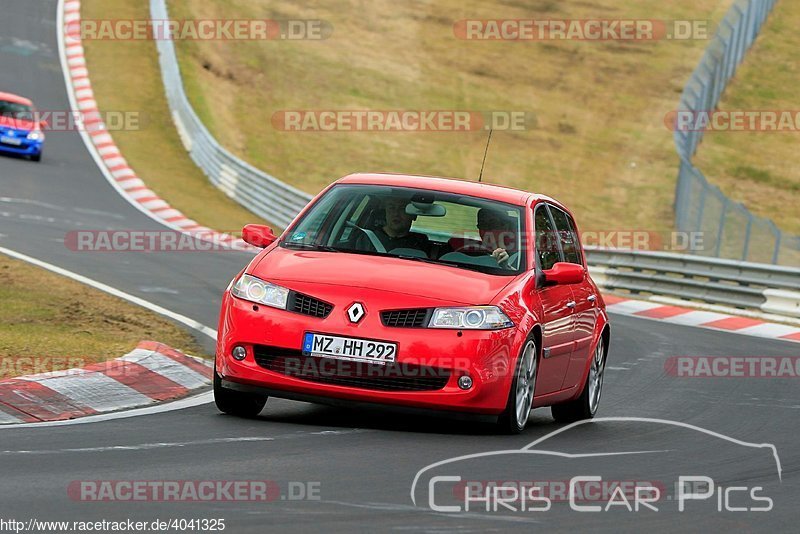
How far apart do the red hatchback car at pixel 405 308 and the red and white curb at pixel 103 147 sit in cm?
1562

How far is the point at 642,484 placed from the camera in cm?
759

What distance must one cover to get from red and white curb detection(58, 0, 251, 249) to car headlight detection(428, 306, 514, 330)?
1677 centimetres

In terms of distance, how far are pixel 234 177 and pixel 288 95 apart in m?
12.5

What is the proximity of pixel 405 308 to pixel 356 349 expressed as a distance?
360mm

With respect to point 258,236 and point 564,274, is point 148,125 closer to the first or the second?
point 258,236

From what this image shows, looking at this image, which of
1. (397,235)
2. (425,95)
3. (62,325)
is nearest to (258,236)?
(397,235)

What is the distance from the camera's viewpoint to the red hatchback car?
28.4ft

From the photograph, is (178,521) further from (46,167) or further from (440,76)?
(440,76)

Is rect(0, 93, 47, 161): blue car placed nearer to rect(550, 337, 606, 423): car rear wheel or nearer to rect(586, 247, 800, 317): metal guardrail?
rect(586, 247, 800, 317): metal guardrail

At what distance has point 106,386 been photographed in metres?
9.80

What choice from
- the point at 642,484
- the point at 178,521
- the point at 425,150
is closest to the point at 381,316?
the point at 642,484
